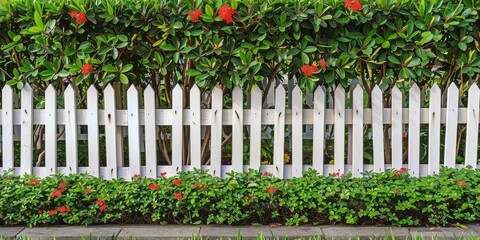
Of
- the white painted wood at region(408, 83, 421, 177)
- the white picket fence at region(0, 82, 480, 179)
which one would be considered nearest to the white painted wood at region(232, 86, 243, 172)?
the white picket fence at region(0, 82, 480, 179)

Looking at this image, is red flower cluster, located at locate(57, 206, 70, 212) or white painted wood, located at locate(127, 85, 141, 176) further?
white painted wood, located at locate(127, 85, 141, 176)

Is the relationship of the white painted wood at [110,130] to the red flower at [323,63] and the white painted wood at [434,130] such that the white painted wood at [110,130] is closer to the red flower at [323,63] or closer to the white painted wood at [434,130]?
the red flower at [323,63]

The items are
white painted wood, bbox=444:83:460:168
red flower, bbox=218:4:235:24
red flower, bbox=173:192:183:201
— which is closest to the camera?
red flower, bbox=173:192:183:201

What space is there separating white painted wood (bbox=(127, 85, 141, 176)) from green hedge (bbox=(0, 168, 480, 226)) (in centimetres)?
24

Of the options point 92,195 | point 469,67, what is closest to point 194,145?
point 92,195

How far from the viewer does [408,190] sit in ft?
11.3

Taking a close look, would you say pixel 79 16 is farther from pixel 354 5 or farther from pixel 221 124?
pixel 354 5

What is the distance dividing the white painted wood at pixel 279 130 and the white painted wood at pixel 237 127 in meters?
0.26

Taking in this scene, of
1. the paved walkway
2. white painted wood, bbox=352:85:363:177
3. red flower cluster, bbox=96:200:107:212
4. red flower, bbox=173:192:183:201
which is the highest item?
white painted wood, bbox=352:85:363:177

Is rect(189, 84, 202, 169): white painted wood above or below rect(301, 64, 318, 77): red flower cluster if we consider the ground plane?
below

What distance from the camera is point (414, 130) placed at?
151 inches

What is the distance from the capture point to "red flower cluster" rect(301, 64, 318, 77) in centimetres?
361

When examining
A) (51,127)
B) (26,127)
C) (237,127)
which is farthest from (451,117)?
(26,127)

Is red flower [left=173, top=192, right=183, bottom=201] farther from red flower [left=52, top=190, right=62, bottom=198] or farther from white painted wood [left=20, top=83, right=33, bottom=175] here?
white painted wood [left=20, top=83, right=33, bottom=175]
